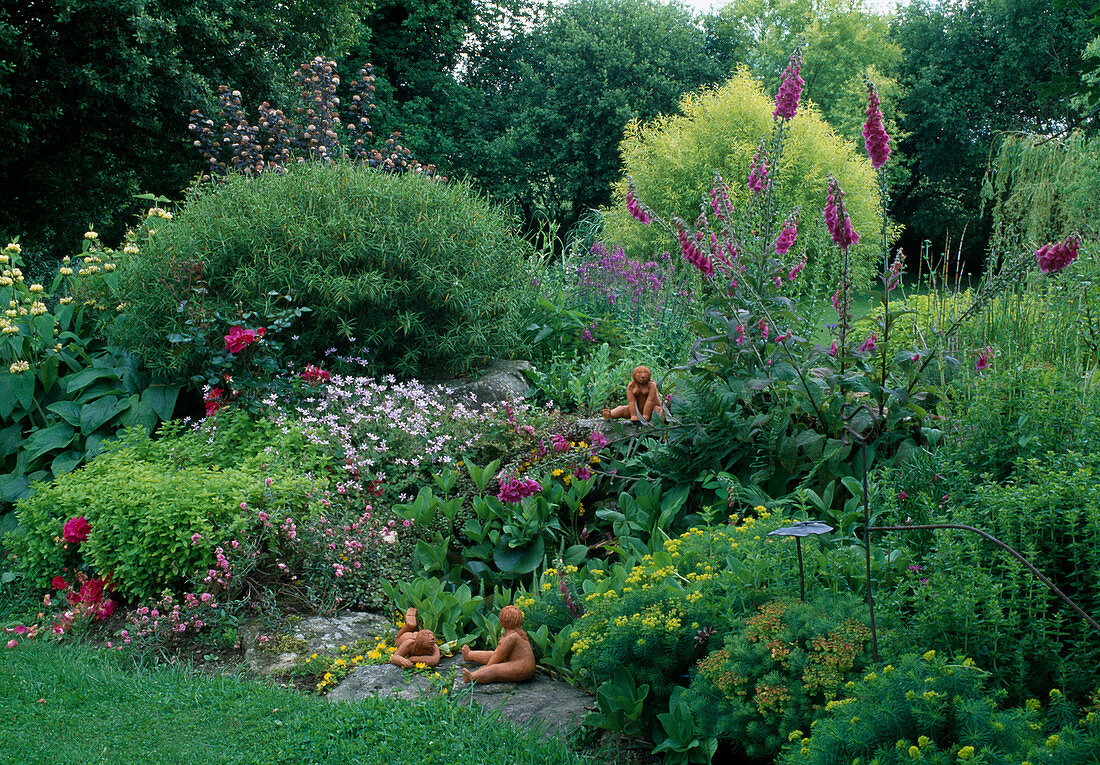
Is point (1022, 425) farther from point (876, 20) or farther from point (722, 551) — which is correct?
point (876, 20)

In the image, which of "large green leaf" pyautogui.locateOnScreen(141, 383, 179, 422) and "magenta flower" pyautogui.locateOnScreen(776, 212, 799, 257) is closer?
"magenta flower" pyautogui.locateOnScreen(776, 212, 799, 257)

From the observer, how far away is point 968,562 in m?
2.18

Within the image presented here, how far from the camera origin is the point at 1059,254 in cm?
301

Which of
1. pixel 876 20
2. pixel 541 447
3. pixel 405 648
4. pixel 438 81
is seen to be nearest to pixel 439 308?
pixel 541 447

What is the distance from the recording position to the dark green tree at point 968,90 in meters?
22.3

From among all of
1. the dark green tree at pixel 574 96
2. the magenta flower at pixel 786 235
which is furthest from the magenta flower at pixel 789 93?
the dark green tree at pixel 574 96

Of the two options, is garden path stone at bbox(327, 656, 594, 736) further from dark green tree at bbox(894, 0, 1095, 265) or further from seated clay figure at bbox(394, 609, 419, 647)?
dark green tree at bbox(894, 0, 1095, 265)

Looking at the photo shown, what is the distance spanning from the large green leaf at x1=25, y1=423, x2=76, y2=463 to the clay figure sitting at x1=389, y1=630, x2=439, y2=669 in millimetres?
3172

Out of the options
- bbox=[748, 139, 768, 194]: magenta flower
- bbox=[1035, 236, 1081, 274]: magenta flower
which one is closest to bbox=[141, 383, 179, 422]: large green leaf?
bbox=[748, 139, 768, 194]: magenta flower

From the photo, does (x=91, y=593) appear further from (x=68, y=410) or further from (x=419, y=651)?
(x=419, y=651)

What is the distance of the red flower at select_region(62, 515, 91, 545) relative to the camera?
368 cm

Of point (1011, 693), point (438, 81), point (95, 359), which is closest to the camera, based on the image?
point (1011, 693)

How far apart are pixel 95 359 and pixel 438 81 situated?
18.1 m

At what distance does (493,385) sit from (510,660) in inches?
114
